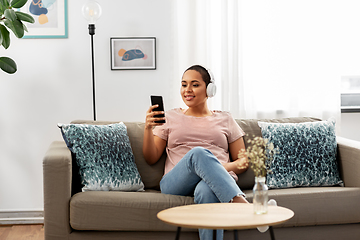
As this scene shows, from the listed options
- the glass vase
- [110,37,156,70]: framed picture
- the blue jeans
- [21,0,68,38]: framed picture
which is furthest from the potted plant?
the glass vase

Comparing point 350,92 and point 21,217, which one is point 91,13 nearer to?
point 21,217

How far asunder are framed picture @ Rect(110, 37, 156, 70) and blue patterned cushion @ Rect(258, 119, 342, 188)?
1.13 m

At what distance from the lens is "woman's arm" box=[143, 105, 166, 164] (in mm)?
2211

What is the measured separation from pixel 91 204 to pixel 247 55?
1776mm

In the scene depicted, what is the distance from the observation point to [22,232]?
2809mm

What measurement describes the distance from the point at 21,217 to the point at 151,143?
1.44 metres

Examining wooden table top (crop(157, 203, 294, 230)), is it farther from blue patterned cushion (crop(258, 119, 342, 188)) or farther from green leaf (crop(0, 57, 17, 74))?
green leaf (crop(0, 57, 17, 74))

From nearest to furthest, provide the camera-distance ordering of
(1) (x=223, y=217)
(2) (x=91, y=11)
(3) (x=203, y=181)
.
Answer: (1) (x=223, y=217), (3) (x=203, y=181), (2) (x=91, y=11)

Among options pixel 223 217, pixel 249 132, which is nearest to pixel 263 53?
pixel 249 132

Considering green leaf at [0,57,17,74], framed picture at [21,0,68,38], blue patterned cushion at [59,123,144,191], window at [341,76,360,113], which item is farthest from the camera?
window at [341,76,360,113]

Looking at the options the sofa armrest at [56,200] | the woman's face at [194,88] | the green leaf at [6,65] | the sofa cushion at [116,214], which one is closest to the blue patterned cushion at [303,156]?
the woman's face at [194,88]

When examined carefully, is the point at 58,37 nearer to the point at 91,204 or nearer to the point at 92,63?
the point at 92,63

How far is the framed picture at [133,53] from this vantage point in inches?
120

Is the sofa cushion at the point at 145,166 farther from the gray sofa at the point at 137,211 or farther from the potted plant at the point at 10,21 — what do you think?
the potted plant at the point at 10,21
